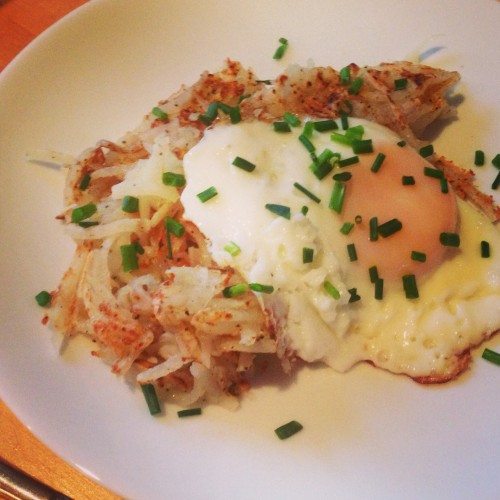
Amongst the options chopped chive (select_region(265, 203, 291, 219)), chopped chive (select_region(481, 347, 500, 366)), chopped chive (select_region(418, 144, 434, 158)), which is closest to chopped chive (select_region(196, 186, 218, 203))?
chopped chive (select_region(265, 203, 291, 219))

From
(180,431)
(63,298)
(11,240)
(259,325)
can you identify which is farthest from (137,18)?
(180,431)

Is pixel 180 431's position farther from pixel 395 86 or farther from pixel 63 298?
pixel 395 86

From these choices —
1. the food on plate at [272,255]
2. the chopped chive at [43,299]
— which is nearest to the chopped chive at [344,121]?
the food on plate at [272,255]

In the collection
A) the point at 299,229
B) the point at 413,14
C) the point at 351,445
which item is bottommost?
the point at 351,445

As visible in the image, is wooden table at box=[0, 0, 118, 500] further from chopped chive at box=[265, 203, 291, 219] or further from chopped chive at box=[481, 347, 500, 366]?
chopped chive at box=[481, 347, 500, 366]

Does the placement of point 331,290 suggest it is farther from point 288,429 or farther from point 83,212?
point 83,212

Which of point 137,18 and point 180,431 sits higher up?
point 137,18
